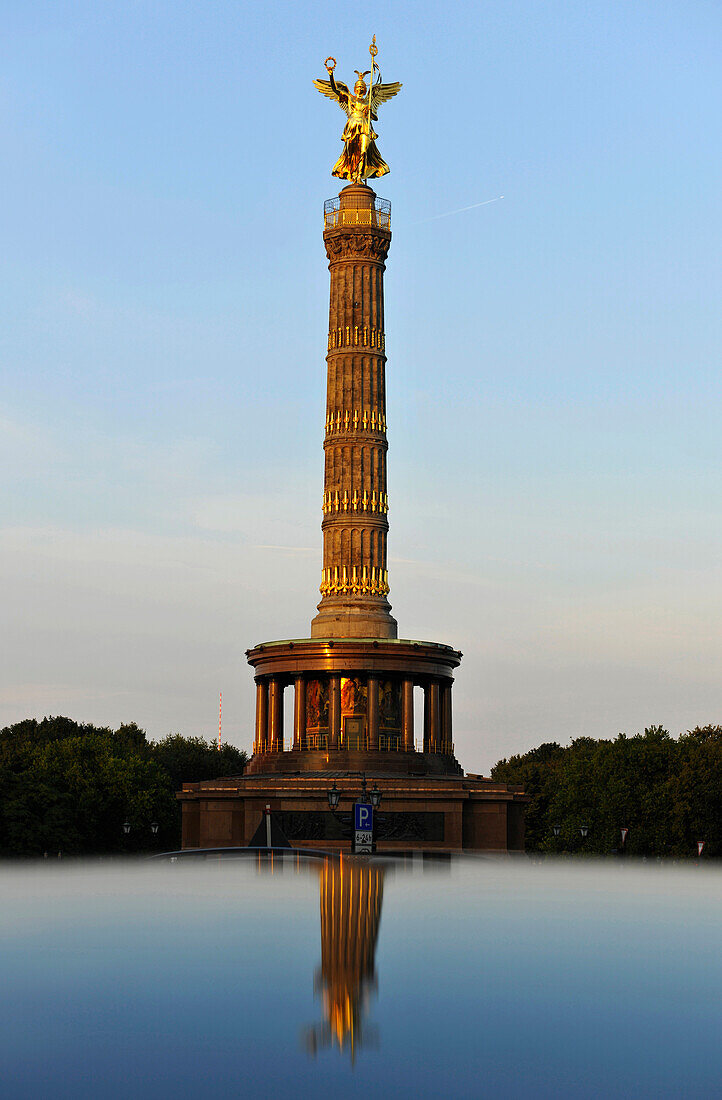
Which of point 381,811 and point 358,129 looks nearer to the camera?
point 381,811

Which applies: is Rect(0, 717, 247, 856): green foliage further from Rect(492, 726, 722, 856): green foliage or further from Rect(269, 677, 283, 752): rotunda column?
Rect(492, 726, 722, 856): green foliage

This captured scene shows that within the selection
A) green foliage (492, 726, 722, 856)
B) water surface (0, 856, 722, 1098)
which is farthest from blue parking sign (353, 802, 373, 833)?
green foliage (492, 726, 722, 856)

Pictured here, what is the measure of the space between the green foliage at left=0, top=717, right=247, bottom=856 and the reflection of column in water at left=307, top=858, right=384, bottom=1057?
127 feet

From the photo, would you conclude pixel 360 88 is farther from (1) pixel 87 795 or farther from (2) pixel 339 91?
(1) pixel 87 795

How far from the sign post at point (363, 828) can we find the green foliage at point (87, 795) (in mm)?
26126

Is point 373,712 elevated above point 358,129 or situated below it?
below

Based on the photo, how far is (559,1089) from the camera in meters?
9.41

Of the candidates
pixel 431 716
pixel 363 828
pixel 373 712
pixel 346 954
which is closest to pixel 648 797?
pixel 431 716

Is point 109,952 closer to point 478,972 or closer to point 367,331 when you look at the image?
point 478,972

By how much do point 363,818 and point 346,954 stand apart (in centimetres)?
2384

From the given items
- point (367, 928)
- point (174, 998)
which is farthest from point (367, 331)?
point (174, 998)

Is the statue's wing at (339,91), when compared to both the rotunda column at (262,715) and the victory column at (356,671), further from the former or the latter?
the rotunda column at (262,715)

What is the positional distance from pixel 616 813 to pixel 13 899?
5364 centimetres

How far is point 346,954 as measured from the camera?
614 inches
